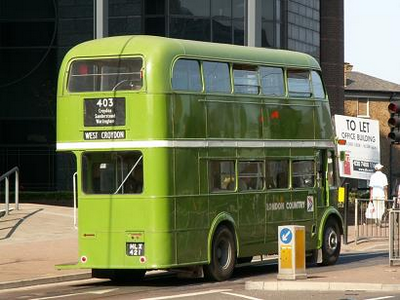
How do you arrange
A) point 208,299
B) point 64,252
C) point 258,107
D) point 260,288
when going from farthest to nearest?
point 64,252
point 258,107
point 260,288
point 208,299

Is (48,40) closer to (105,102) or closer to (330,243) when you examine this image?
(330,243)

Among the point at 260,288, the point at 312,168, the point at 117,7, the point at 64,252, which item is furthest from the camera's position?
the point at 117,7

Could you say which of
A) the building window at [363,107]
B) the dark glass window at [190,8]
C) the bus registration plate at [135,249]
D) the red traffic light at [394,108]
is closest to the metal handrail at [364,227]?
the red traffic light at [394,108]

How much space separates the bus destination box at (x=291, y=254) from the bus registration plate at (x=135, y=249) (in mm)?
2489

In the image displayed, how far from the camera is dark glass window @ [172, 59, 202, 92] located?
18.9 metres

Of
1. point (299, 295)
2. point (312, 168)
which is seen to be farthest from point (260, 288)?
point (312, 168)

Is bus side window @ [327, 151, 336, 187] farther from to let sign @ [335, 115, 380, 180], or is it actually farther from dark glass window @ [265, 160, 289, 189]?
to let sign @ [335, 115, 380, 180]

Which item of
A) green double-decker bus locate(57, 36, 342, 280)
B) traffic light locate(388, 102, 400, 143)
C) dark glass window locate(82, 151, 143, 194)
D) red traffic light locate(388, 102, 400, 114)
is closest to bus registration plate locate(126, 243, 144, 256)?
green double-decker bus locate(57, 36, 342, 280)

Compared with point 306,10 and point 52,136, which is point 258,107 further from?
point 306,10

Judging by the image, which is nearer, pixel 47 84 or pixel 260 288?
pixel 260 288

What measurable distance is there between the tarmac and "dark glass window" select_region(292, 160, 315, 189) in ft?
6.45

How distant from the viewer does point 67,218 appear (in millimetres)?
31172

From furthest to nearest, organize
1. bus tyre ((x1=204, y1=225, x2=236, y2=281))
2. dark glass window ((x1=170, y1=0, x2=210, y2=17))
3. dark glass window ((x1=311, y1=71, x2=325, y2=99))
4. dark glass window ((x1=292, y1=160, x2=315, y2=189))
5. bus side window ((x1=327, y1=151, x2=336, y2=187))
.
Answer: dark glass window ((x1=170, y1=0, x2=210, y2=17)), bus side window ((x1=327, y1=151, x2=336, y2=187)), dark glass window ((x1=311, y1=71, x2=325, y2=99)), dark glass window ((x1=292, y1=160, x2=315, y2=189)), bus tyre ((x1=204, y1=225, x2=236, y2=281))

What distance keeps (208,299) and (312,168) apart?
23.7 ft
